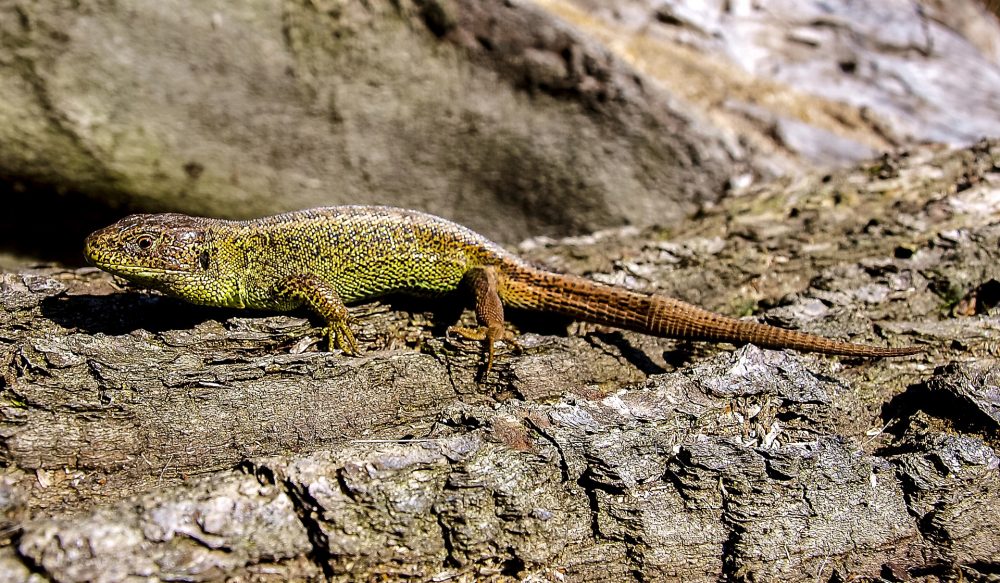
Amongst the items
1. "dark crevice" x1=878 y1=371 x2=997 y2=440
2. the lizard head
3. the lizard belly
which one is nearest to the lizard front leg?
the lizard belly

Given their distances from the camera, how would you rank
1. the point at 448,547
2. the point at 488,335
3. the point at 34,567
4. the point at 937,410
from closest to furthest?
the point at 34,567 → the point at 448,547 → the point at 937,410 → the point at 488,335

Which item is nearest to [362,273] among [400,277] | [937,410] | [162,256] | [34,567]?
[400,277]

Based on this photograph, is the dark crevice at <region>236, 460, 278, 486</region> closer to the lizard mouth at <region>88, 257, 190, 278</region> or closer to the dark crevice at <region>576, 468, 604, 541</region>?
the dark crevice at <region>576, 468, 604, 541</region>

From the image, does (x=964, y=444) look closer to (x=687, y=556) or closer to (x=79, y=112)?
(x=687, y=556)

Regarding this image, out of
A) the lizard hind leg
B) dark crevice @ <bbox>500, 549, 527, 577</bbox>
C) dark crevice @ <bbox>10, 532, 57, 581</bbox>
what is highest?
dark crevice @ <bbox>10, 532, 57, 581</bbox>

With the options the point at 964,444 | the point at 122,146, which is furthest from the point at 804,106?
the point at 122,146

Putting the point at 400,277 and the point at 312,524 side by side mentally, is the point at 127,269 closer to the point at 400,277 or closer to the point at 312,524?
the point at 400,277
